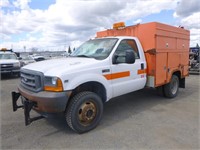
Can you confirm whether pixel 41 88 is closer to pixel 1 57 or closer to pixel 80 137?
pixel 80 137

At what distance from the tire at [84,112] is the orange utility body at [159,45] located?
2203mm

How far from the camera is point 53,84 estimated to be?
3.59m

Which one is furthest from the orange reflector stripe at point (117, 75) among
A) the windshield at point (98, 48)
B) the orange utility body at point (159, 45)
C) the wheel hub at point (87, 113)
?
the orange utility body at point (159, 45)

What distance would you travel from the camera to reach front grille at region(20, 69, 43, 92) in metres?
3.72

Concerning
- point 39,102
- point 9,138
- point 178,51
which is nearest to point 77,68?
point 39,102

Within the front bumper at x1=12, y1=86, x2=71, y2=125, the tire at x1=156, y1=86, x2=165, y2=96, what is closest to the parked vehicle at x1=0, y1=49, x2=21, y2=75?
the tire at x1=156, y1=86, x2=165, y2=96

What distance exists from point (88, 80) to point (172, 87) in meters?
3.87

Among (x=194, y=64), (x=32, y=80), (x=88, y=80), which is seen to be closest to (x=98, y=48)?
(x=88, y=80)

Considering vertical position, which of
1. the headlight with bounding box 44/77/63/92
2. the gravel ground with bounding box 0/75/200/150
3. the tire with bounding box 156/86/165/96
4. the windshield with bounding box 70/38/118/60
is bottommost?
the gravel ground with bounding box 0/75/200/150

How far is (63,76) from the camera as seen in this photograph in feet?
11.8

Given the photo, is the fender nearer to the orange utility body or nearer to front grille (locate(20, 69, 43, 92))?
front grille (locate(20, 69, 43, 92))

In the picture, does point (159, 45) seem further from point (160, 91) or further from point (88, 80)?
point (88, 80)

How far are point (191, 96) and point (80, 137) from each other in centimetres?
491

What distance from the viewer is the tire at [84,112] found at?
3814mm
